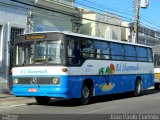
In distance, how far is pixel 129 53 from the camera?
23031 mm

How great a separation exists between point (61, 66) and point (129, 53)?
22.9 ft

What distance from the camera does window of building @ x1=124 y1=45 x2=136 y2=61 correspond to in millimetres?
22636

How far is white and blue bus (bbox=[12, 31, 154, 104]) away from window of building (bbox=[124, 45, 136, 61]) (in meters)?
2.18

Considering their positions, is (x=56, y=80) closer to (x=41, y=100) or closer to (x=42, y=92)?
(x=42, y=92)

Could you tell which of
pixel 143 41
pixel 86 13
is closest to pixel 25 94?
pixel 86 13

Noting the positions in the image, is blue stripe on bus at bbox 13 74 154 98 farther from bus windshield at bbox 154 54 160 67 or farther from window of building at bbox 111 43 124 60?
bus windshield at bbox 154 54 160 67

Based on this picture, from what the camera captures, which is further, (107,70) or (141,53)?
(141,53)

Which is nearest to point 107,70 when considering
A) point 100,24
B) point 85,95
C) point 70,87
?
point 85,95

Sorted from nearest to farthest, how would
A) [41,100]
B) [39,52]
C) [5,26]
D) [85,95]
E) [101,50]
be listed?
[39,52]
[85,95]
[41,100]
[101,50]
[5,26]

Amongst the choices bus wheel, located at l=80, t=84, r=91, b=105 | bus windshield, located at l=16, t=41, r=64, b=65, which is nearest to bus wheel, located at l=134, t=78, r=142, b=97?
bus wheel, located at l=80, t=84, r=91, b=105

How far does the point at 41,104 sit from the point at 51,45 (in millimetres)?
2889

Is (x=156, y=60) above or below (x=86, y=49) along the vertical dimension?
below

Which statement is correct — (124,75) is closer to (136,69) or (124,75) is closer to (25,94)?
(136,69)

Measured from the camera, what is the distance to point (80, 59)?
17969 millimetres
